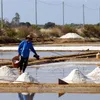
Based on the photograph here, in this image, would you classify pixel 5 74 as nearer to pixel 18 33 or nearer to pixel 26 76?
pixel 26 76

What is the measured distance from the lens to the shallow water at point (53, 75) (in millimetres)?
8641

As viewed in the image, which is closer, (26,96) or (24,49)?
(26,96)

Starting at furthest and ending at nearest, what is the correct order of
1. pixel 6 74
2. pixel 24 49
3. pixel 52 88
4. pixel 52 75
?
pixel 52 75
pixel 6 74
pixel 24 49
pixel 52 88

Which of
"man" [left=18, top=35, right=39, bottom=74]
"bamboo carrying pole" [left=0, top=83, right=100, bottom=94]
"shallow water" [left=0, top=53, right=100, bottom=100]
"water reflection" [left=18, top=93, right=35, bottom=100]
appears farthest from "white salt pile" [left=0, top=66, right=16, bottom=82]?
"water reflection" [left=18, top=93, right=35, bottom=100]

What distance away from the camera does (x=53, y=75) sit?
14180 millimetres

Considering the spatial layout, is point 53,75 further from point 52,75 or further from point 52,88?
point 52,88

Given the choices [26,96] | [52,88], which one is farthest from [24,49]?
[26,96]

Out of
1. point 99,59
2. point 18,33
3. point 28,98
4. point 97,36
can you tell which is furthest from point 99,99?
point 97,36

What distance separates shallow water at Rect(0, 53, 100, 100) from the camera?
28.3ft

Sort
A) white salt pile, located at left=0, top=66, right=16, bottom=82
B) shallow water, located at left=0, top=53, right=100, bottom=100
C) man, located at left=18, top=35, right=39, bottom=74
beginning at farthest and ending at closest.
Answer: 1. white salt pile, located at left=0, top=66, right=16, bottom=82
2. man, located at left=18, top=35, right=39, bottom=74
3. shallow water, located at left=0, top=53, right=100, bottom=100

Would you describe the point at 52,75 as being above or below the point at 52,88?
below

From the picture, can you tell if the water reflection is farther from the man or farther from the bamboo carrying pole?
the man

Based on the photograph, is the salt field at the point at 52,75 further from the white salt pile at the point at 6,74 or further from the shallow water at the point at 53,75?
the white salt pile at the point at 6,74

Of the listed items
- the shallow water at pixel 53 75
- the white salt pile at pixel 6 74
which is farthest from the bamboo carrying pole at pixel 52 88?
the white salt pile at pixel 6 74
